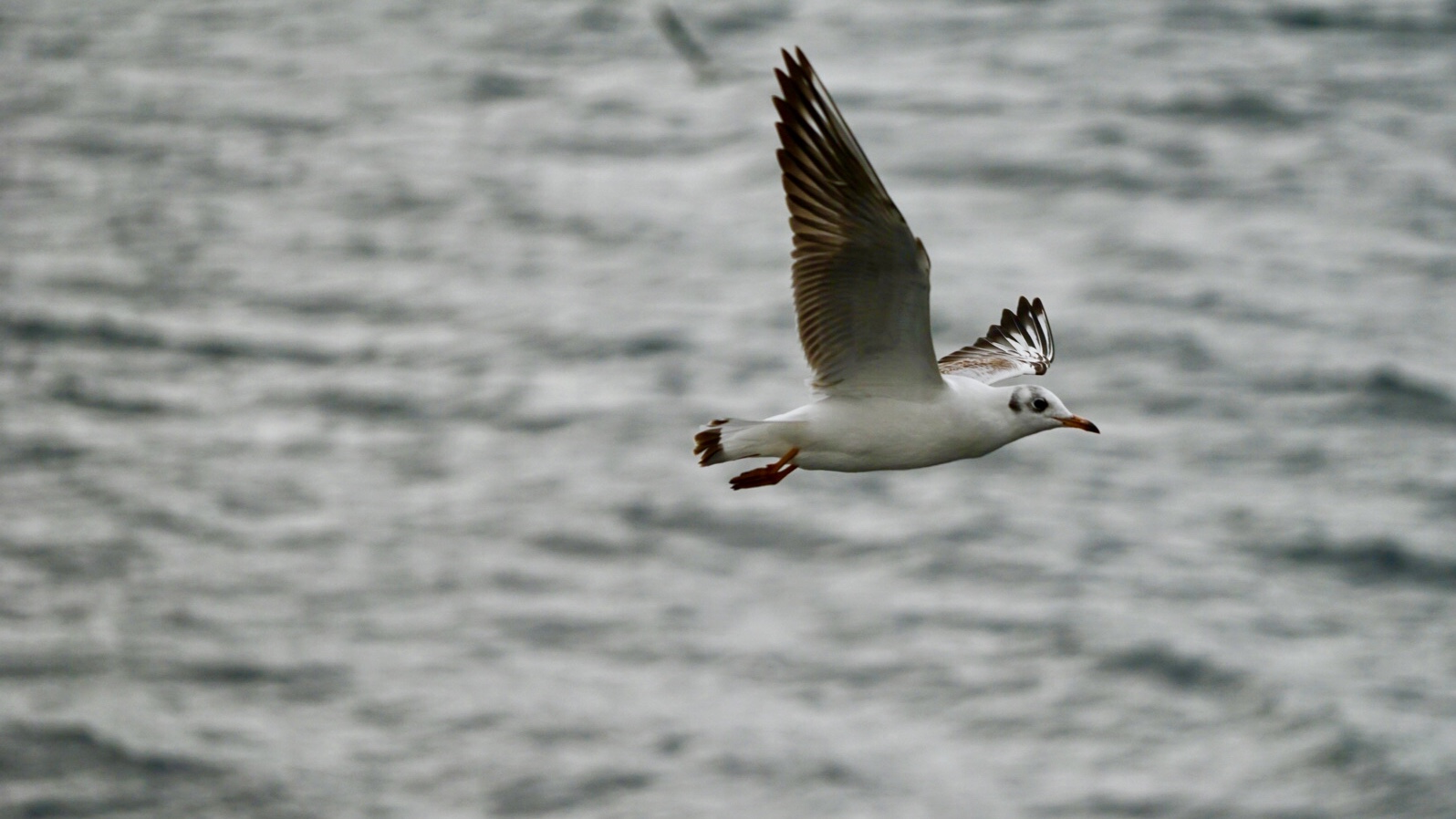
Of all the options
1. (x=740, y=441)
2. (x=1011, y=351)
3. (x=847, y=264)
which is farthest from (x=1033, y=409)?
(x=1011, y=351)

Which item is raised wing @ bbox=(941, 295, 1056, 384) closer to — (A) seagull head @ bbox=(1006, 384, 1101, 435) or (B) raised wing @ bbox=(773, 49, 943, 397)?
(A) seagull head @ bbox=(1006, 384, 1101, 435)

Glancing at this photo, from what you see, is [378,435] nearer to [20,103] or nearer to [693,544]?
[693,544]

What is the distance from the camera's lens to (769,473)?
1022cm

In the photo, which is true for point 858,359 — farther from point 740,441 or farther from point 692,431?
point 692,431

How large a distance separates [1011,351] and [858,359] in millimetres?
2810

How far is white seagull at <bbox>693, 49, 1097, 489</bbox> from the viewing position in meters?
9.62

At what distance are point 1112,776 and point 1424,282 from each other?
18.9 metres

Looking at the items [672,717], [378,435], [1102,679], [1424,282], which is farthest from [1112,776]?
[378,435]

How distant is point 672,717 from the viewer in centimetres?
5394

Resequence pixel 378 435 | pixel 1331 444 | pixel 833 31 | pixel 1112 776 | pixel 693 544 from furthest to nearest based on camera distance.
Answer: pixel 833 31 → pixel 378 435 → pixel 693 544 → pixel 1331 444 → pixel 1112 776

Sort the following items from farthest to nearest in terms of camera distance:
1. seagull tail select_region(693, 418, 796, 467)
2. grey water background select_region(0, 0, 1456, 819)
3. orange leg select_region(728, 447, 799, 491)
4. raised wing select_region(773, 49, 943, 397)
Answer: grey water background select_region(0, 0, 1456, 819) < seagull tail select_region(693, 418, 796, 467) < orange leg select_region(728, 447, 799, 491) < raised wing select_region(773, 49, 943, 397)

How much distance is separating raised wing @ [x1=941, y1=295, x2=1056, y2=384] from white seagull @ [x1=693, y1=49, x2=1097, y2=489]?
1.36 m

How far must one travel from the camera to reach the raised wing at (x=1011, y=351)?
12250 millimetres

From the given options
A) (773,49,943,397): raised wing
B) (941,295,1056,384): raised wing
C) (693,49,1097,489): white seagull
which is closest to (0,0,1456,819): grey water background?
(941,295,1056,384): raised wing
